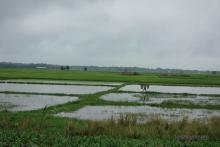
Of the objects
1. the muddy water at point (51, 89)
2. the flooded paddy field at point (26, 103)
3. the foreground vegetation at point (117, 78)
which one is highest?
the foreground vegetation at point (117, 78)

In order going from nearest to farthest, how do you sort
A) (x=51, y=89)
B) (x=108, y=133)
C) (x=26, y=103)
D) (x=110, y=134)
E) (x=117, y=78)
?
(x=110, y=134), (x=108, y=133), (x=26, y=103), (x=51, y=89), (x=117, y=78)

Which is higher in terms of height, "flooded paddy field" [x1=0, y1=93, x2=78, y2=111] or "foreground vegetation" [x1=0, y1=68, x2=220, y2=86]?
"foreground vegetation" [x1=0, y1=68, x2=220, y2=86]

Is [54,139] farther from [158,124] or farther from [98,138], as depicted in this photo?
[158,124]

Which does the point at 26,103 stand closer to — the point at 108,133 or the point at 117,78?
the point at 108,133

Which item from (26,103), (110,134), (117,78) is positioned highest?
(117,78)

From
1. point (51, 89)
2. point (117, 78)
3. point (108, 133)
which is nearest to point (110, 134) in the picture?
point (108, 133)

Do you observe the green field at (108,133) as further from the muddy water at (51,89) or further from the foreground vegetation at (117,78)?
the foreground vegetation at (117,78)

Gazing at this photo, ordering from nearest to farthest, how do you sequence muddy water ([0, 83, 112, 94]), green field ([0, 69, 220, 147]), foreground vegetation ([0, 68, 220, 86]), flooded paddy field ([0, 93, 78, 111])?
green field ([0, 69, 220, 147]) < flooded paddy field ([0, 93, 78, 111]) < muddy water ([0, 83, 112, 94]) < foreground vegetation ([0, 68, 220, 86])

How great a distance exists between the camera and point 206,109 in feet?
68.7

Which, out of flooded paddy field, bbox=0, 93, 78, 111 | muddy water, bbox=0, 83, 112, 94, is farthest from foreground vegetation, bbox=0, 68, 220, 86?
flooded paddy field, bbox=0, 93, 78, 111

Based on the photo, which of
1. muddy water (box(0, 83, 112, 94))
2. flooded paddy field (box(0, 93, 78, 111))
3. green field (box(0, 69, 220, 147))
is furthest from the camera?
muddy water (box(0, 83, 112, 94))

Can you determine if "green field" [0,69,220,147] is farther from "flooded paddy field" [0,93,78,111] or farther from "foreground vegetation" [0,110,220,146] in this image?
"flooded paddy field" [0,93,78,111]

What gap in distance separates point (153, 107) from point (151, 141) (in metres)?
11.7

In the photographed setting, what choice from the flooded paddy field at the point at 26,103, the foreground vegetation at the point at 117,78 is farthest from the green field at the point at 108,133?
the foreground vegetation at the point at 117,78
